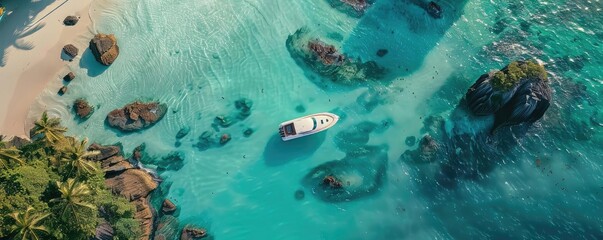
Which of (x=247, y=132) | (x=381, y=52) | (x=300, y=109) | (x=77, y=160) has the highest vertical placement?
(x=381, y=52)

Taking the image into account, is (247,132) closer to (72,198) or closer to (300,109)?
(300,109)

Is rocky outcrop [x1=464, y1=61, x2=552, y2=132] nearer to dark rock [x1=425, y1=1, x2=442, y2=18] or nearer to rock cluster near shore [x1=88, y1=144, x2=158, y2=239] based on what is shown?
dark rock [x1=425, y1=1, x2=442, y2=18]

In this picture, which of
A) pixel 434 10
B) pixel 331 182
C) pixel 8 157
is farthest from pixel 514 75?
pixel 8 157

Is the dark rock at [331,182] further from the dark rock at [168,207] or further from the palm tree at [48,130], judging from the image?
the palm tree at [48,130]

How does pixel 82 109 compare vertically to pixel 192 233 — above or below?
above

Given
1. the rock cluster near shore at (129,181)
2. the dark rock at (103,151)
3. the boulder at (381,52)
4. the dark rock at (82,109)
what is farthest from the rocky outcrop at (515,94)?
the dark rock at (82,109)
